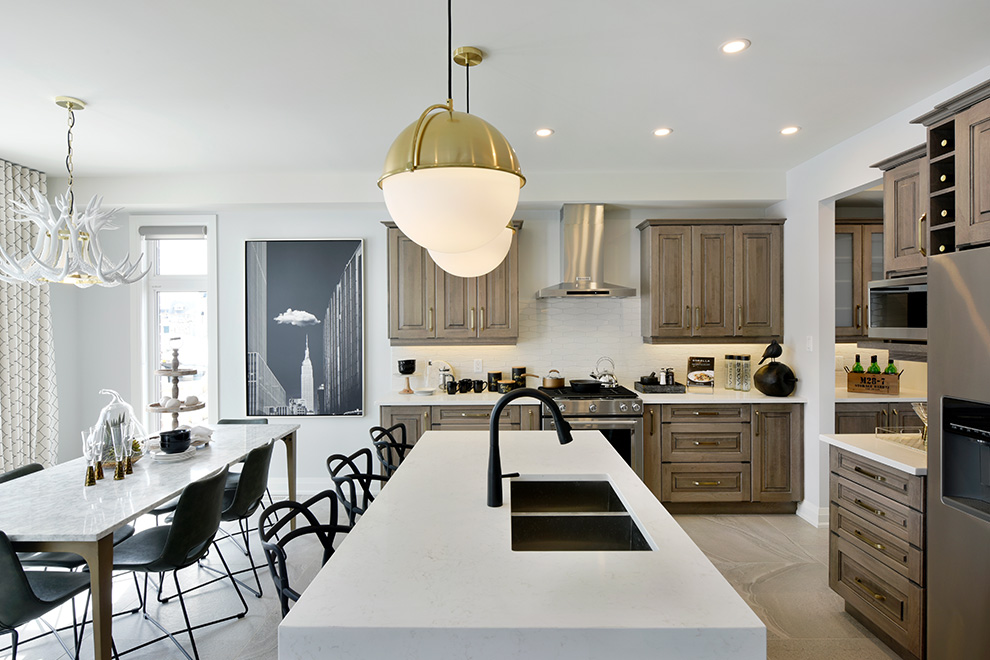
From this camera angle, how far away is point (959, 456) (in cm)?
204

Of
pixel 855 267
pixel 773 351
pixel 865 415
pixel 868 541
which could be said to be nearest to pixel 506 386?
pixel 773 351

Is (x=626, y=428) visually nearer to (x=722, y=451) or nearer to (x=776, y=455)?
(x=722, y=451)

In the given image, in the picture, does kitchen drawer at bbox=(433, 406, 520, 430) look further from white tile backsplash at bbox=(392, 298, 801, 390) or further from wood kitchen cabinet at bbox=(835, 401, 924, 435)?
wood kitchen cabinet at bbox=(835, 401, 924, 435)

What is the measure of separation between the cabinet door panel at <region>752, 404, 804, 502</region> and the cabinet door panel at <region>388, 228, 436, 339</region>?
2.78 metres

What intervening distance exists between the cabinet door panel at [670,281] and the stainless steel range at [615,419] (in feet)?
2.47

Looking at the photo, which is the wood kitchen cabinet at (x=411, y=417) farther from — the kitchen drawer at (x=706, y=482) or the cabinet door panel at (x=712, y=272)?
the cabinet door panel at (x=712, y=272)

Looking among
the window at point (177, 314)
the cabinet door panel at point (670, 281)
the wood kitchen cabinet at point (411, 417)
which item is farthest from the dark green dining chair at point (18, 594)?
the cabinet door panel at point (670, 281)

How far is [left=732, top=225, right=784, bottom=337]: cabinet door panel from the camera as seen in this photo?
14.8 ft

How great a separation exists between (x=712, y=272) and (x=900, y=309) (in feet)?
6.23

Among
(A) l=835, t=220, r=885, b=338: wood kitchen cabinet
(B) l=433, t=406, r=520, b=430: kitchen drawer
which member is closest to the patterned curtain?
(B) l=433, t=406, r=520, b=430: kitchen drawer

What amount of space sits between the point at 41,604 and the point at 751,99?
13.1 feet

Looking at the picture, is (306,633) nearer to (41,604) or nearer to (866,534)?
(41,604)

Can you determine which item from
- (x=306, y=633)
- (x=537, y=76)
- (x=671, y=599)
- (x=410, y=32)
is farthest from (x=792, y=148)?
(x=306, y=633)

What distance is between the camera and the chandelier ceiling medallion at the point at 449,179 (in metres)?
1.23
